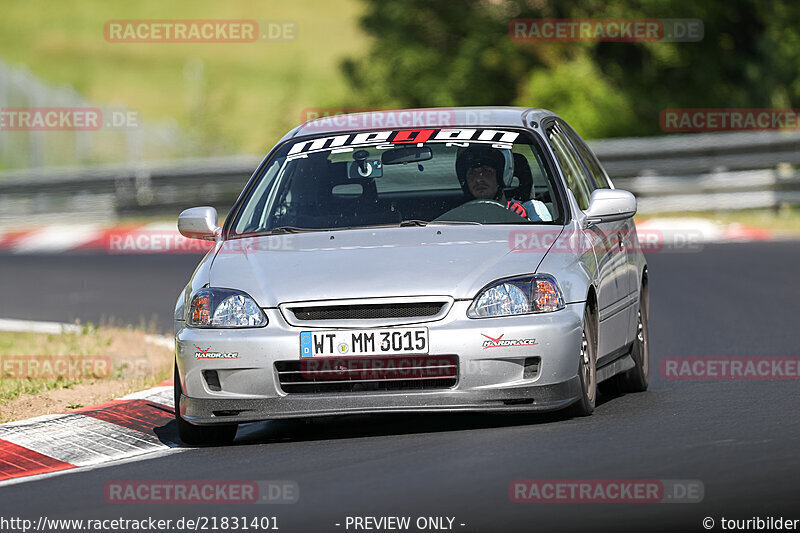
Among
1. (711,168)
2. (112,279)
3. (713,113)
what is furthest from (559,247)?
(713,113)

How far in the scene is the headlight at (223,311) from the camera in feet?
26.0

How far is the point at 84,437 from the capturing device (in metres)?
8.75

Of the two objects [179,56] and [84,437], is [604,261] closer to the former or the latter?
[84,437]

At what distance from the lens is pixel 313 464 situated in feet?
24.3

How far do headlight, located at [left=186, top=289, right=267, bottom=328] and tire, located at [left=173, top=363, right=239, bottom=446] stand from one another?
1.04 ft

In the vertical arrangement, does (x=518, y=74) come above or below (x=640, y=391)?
above

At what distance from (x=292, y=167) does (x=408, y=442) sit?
2200 millimetres

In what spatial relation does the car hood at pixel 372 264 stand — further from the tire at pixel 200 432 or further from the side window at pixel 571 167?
the side window at pixel 571 167

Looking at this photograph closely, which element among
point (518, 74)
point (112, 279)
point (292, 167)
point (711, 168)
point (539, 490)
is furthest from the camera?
point (518, 74)

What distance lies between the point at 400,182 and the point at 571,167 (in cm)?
103

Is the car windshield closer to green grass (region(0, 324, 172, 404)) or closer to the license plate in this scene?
the license plate

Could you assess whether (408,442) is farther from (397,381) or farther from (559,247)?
(559,247)

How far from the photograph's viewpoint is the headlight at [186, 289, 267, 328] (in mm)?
7910

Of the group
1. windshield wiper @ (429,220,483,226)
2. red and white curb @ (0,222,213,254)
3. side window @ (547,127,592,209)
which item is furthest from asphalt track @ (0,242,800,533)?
red and white curb @ (0,222,213,254)
